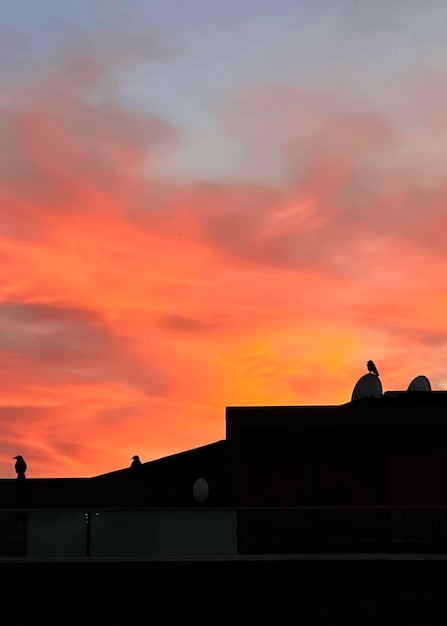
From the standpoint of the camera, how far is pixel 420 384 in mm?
33625

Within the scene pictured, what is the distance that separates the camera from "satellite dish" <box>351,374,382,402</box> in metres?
33.6

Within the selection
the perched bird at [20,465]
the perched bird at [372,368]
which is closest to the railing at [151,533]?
the perched bird at [372,368]

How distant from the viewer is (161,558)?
20594 millimetres

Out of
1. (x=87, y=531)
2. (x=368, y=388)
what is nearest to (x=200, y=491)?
(x=368, y=388)

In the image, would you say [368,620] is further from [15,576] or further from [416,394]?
[416,394]

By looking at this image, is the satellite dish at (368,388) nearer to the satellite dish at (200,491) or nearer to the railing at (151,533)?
the satellite dish at (200,491)

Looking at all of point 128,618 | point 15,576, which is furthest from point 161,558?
point 15,576

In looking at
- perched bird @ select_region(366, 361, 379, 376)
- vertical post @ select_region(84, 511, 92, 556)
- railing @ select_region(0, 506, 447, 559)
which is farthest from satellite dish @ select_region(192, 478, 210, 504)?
vertical post @ select_region(84, 511, 92, 556)

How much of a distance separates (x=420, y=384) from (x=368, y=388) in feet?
5.39

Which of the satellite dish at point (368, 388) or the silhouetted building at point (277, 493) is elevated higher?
the satellite dish at point (368, 388)

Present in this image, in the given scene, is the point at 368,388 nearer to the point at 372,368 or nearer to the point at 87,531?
the point at 372,368

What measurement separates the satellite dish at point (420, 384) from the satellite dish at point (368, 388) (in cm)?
99

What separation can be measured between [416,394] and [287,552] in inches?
444

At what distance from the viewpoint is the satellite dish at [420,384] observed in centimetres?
3353
